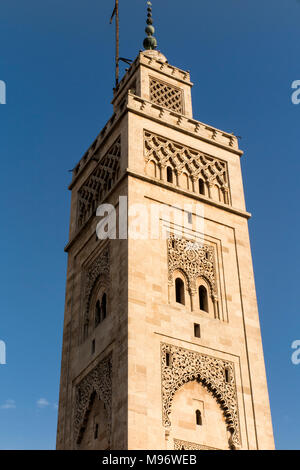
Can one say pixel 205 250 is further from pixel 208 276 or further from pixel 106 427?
pixel 106 427

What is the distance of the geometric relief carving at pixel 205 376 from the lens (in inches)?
693

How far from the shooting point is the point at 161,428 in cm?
1667

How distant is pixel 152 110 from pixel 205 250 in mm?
4633

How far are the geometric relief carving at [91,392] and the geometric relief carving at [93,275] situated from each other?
1863mm

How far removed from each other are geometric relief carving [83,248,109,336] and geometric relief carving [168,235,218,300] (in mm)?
1755

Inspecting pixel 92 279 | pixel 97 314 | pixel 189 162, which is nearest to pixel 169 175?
pixel 189 162

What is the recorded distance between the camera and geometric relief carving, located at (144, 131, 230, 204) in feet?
70.1

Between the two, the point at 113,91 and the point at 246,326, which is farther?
the point at 113,91

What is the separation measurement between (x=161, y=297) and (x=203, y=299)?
1.57 m

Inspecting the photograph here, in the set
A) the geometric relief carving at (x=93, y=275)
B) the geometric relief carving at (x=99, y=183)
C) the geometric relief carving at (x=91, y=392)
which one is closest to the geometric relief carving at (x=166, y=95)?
the geometric relief carving at (x=99, y=183)

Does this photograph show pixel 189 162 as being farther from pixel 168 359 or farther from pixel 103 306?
pixel 168 359

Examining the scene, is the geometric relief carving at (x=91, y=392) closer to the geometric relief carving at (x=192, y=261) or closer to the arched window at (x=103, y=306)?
the arched window at (x=103, y=306)

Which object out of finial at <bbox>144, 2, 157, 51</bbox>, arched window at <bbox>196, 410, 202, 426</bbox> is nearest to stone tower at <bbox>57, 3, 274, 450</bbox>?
arched window at <bbox>196, 410, 202, 426</bbox>
